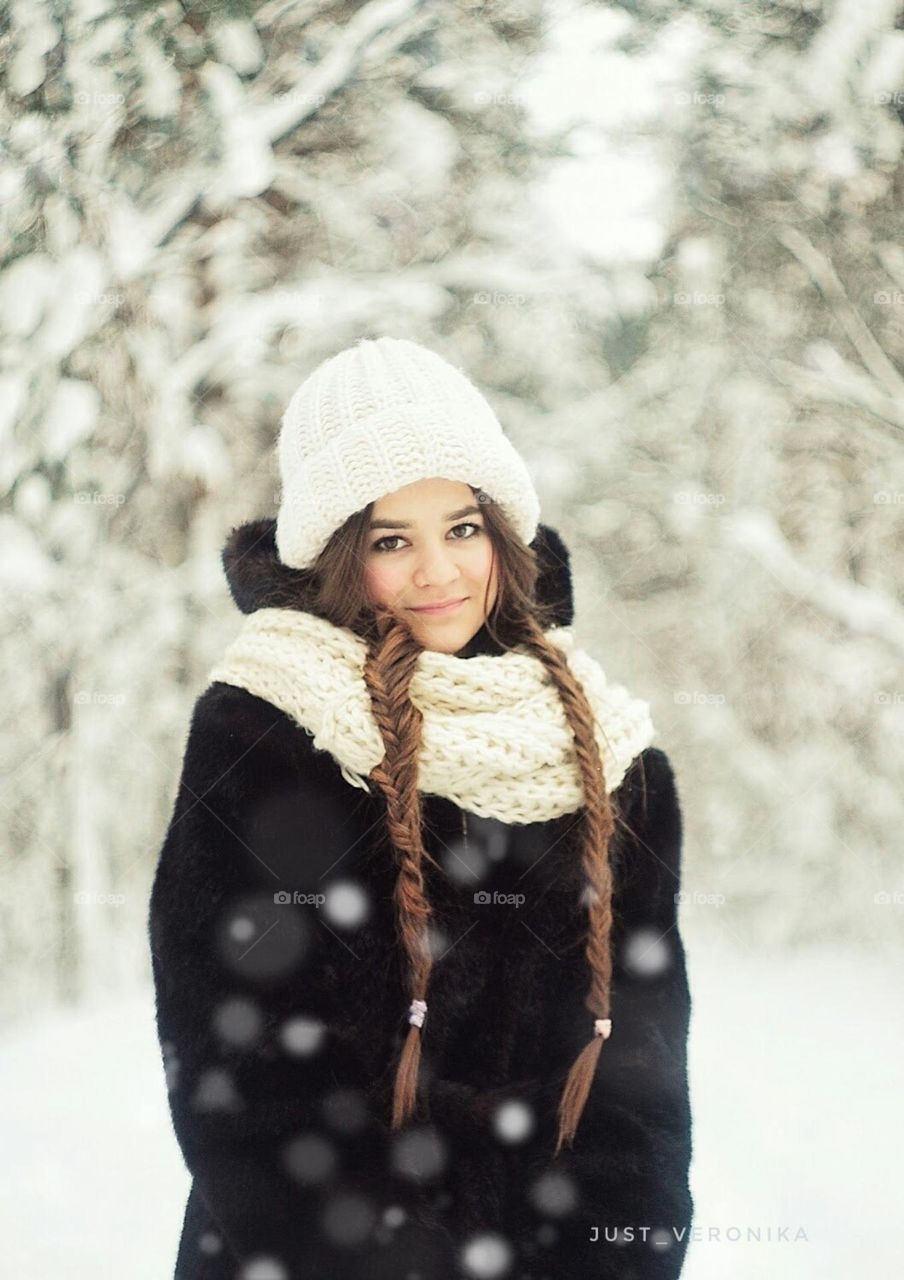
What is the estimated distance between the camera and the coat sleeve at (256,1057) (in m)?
0.94

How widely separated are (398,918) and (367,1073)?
0.48 ft

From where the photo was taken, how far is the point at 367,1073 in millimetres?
999

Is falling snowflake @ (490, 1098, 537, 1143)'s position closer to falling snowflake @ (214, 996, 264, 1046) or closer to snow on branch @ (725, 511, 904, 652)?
falling snowflake @ (214, 996, 264, 1046)

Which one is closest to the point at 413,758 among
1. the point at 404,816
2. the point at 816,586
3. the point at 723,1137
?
the point at 404,816

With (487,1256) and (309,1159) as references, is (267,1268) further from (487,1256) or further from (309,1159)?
(487,1256)

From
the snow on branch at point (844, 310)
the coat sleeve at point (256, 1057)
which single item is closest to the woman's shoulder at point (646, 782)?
the coat sleeve at point (256, 1057)

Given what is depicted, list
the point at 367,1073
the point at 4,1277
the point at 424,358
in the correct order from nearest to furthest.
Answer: the point at 367,1073 → the point at 424,358 → the point at 4,1277

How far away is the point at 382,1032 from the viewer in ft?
3.35

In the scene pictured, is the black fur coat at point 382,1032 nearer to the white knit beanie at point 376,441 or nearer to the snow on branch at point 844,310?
the white knit beanie at point 376,441

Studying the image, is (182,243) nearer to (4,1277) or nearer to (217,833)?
(217,833)

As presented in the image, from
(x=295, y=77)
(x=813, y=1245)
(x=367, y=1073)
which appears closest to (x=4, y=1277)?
(x=367, y=1073)

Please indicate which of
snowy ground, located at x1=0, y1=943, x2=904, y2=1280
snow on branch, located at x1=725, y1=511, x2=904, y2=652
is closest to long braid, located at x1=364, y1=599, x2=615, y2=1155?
snowy ground, located at x1=0, y1=943, x2=904, y2=1280

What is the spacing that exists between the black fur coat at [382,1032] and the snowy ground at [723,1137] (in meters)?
0.75

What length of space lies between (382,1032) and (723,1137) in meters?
1.18
